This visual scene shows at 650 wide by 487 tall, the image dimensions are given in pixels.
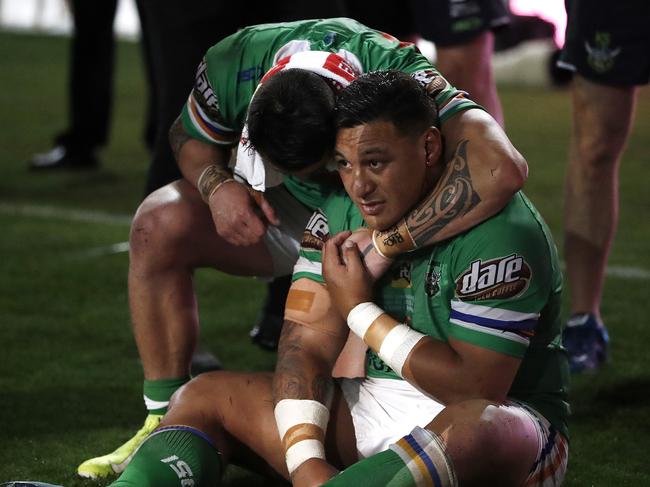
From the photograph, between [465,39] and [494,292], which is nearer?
[494,292]

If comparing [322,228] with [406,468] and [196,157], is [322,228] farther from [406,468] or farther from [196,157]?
[406,468]

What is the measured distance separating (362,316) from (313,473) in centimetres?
35

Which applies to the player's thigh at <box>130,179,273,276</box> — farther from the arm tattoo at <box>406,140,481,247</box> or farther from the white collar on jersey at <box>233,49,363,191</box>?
the arm tattoo at <box>406,140,481,247</box>

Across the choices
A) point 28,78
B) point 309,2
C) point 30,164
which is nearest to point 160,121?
point 309,2

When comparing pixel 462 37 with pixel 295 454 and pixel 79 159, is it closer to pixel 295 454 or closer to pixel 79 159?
pixel 295 454

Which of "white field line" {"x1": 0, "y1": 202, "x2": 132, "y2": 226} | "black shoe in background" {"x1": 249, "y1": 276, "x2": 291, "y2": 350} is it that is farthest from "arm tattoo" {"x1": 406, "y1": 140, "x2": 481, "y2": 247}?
"white field line" {"x1": 0, "y1": 202, "x2": 132, "y2": 226}

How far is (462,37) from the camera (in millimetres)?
4555

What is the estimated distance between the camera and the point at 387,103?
2.54 m

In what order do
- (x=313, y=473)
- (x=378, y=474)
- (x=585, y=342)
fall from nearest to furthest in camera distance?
(x=378, y=474)
(x=313, y=473)
(x=585, y=342)

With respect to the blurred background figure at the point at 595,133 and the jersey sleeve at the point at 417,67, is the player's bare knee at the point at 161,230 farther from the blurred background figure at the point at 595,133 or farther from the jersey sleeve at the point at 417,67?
the blurred background figure at the point at 595,133

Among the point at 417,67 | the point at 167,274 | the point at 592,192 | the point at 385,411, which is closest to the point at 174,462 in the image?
the point at 385,411

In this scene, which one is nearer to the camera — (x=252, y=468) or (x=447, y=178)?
(x=447, y=178)

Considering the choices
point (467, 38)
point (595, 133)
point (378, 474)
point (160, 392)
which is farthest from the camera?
point (467, 38)

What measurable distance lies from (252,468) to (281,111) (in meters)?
0.82
